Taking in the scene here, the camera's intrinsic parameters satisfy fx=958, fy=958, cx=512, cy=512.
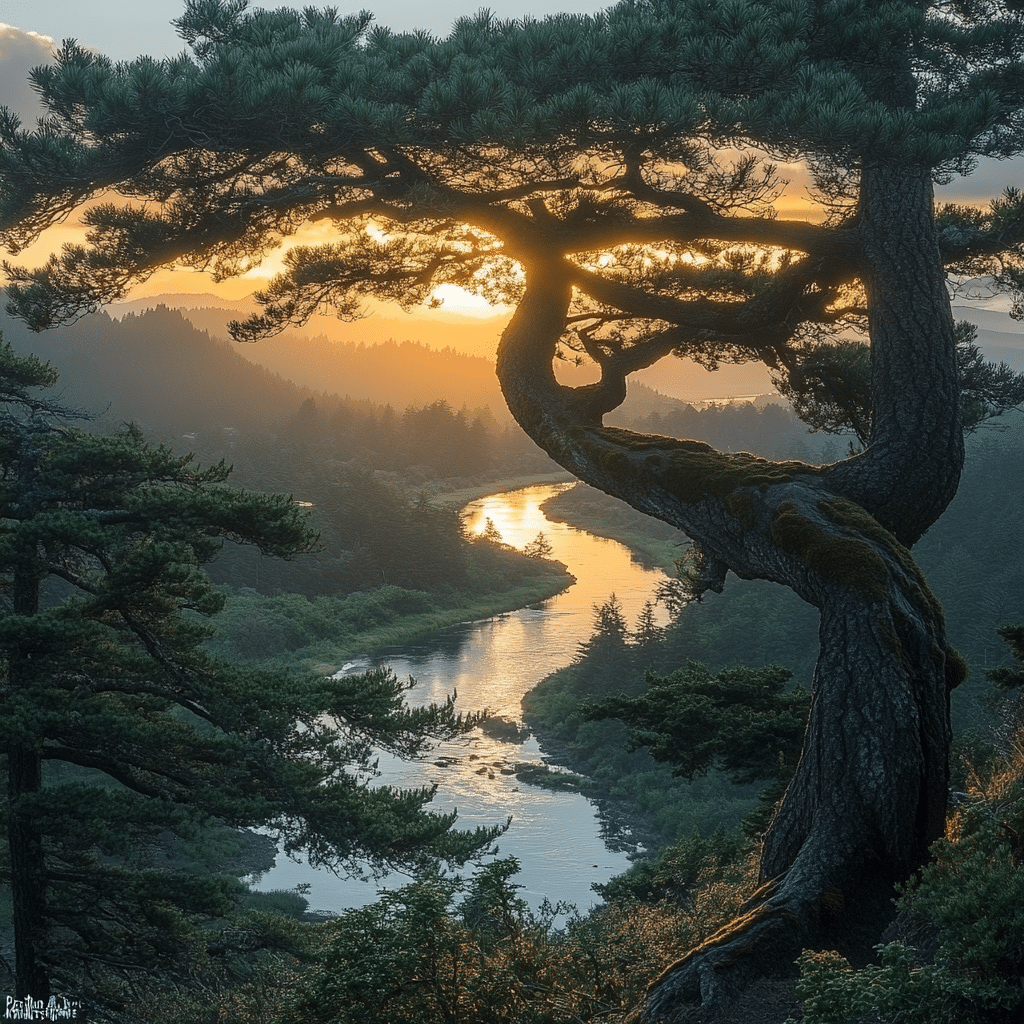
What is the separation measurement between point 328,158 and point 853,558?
5104mm

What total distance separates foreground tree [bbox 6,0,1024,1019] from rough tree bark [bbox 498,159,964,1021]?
0.07 feet

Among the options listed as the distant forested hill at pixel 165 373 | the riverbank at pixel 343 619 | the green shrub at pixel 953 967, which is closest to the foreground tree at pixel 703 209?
the green shrub at pixel 953 967

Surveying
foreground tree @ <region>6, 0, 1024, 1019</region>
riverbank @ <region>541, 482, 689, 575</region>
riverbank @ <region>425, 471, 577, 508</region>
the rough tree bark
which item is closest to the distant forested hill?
riverbank @ <region>425, 471, 577, 508</region>

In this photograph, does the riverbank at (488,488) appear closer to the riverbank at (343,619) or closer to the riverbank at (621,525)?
the riverbank at (621,525)

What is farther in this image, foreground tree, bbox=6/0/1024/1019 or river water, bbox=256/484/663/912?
river water, bbox=256/484/663/912

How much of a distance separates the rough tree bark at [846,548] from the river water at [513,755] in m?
11.6

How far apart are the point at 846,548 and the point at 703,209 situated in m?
3.43

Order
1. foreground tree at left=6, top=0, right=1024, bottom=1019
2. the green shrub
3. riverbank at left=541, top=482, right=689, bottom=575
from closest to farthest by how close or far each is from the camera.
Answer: the green shrub → foreground tree at left=6, top=0, right=1024, bottom=1019 → riverbank at left=541, top=482, right=689, bottom=575

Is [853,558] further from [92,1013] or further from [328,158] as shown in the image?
[92,1013]

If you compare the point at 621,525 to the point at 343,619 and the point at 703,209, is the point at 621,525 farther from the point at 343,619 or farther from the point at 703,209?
the point at 703,209

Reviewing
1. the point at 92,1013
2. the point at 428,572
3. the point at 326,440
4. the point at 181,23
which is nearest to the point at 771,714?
the point at 92,1013

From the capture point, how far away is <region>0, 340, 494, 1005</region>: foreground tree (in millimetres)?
9516
